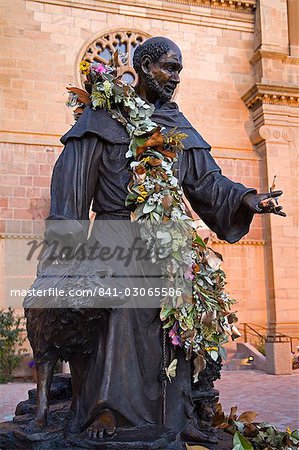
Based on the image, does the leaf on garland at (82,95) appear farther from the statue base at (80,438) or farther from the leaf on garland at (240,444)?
the leaf on garland at (240,444)

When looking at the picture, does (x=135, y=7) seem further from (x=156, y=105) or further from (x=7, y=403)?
(x=156, y=105)

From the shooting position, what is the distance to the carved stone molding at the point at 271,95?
16.4 m

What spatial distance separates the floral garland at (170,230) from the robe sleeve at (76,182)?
22cm

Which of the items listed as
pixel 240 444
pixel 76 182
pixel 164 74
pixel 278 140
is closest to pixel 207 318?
pixel 240 444

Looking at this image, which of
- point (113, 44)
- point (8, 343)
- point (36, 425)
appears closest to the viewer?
point (36, 425)

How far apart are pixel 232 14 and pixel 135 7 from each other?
3.38 meters

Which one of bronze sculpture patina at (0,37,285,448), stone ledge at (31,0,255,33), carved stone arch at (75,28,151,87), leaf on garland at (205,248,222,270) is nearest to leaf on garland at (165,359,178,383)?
bronze sculpture patina at (0,37,285,448)

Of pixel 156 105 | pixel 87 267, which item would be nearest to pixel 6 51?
pixel 156 105

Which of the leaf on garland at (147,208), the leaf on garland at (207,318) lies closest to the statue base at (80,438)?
the leaf on garland at (207,318)

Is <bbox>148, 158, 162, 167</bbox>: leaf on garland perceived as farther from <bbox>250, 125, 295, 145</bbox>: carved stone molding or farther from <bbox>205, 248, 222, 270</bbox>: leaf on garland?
<bbox>250, 125, 295, 145</bbox>: carved stone molding

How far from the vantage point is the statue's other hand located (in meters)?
2.87

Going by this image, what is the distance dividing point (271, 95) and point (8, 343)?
10.9 m

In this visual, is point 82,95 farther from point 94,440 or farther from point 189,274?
point 94,440

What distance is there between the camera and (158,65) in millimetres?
3246
